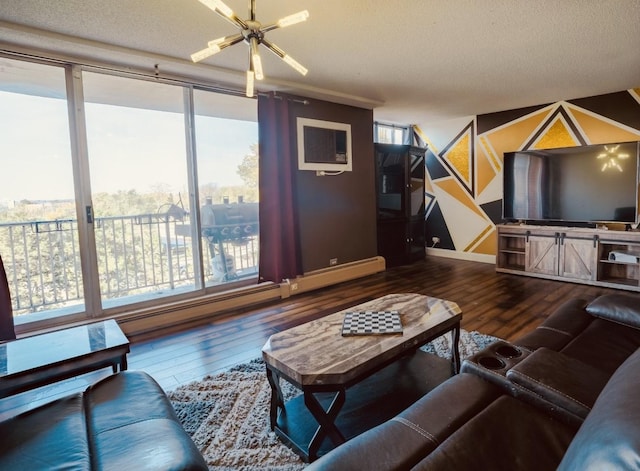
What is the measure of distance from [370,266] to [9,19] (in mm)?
4233


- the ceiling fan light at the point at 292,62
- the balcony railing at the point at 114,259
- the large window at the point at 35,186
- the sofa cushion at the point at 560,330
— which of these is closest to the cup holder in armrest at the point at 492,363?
the sofa cushion at the point at 560,330

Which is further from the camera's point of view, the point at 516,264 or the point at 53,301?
the point at 516,264

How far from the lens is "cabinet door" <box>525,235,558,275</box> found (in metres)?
4.43

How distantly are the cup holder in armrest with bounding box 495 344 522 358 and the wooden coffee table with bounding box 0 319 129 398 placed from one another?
1.70 m

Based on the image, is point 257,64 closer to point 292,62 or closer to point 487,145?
point 292,62

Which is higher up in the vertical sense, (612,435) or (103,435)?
(612,435)

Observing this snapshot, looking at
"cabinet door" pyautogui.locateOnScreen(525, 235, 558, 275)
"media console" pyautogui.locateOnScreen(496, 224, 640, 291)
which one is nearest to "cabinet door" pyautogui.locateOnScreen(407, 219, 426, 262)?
"media console" pyautogui.locateOnScreen(496, 224, 640, 291)

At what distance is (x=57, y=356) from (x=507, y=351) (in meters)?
1.96

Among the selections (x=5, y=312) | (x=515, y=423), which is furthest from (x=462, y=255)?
(x=5, y=312)

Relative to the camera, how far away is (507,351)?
1.38m

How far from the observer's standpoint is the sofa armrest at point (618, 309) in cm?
182

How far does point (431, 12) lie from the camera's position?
231 centimetres

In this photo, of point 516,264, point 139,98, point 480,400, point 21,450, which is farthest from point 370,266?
point 21,450

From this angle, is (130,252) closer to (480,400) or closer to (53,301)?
(53,301)
